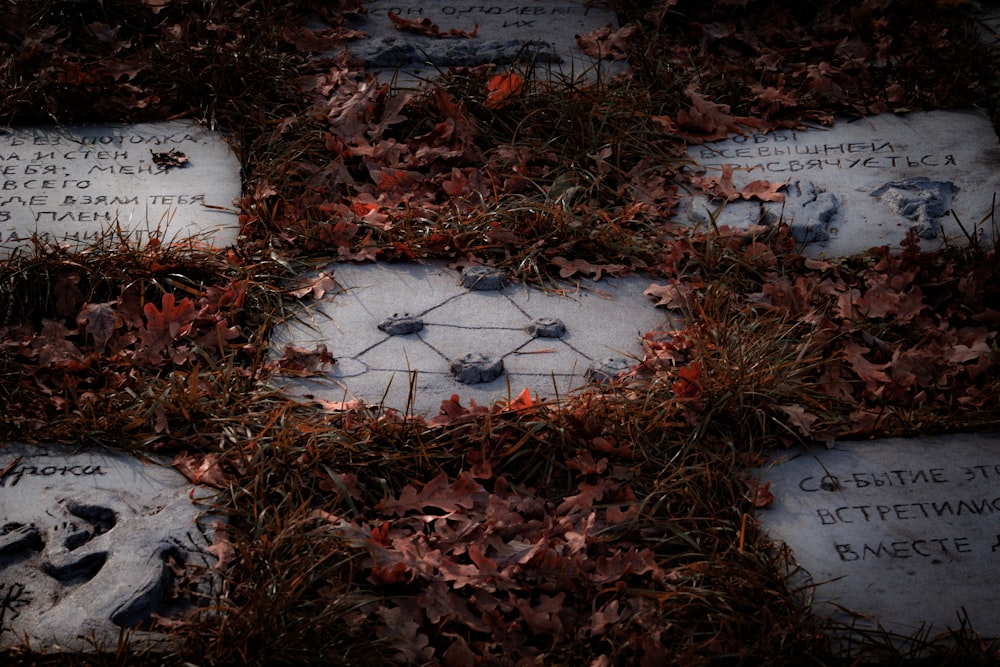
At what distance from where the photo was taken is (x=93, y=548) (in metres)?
2.62

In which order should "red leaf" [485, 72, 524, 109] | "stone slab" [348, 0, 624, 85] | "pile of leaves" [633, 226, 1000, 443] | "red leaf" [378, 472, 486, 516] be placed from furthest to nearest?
1. "stone slab" [348, 0, 624, 85]
2. "red leaf" [485, 72, 524, 109]
3. "pile of leaves" [633, 226, 1000, 443]
4. "red leaf" [378, 472, 486, 516]

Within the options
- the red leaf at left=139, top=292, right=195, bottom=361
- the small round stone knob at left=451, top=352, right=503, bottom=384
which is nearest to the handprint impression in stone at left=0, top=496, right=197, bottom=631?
the red leaf at left=139, top=292, right=195, bottom=361

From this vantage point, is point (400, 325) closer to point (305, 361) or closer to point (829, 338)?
point (305, 361)

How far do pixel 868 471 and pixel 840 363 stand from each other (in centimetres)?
A: 49

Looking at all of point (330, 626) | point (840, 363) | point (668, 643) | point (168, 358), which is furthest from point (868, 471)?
point (168, 358)

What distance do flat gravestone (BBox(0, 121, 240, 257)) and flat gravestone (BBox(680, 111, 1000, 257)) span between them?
6.21 ft

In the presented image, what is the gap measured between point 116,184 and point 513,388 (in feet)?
6.36

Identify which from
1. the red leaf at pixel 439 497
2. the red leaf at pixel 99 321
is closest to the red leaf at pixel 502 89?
the red leaf at pixel 99 321

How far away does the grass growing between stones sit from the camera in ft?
8.45

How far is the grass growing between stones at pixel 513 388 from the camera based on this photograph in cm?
257

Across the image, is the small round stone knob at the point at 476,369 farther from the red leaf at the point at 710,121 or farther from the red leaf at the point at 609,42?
the red leaf at the point at 609,42

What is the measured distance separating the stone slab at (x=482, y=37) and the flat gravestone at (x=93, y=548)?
2.49 metres

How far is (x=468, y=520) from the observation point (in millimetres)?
2809

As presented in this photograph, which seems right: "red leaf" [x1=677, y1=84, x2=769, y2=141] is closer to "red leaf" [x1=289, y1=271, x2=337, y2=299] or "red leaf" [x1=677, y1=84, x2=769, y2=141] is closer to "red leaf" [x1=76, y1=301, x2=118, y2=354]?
"red leaf" [x1=289, y1=271, x2=337, y2=299]
